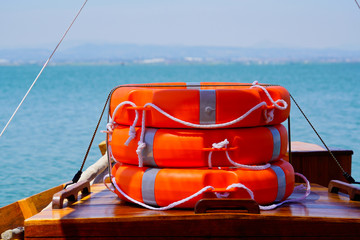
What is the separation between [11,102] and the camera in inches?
1081

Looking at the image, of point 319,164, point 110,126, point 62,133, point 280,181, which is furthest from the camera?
point 62,133

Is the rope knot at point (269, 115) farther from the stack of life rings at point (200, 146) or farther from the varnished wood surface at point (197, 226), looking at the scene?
the varnished wood surface at point (197, 226)

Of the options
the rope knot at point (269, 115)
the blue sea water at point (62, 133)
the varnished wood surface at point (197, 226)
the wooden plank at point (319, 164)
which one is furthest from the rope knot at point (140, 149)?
the blue sea water at point (62, 133)

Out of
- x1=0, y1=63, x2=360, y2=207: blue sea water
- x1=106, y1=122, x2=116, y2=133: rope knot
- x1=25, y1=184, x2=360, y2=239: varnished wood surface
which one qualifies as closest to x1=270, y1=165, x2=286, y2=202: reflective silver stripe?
x1=25, y1=184, x2=360, y2=239: varnished wood surface

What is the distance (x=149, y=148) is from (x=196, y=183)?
287 mm

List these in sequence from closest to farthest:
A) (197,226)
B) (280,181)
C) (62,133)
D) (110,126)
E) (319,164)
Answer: (197,226)
(280,181)
(110,126)
(319,164)
(62,133)

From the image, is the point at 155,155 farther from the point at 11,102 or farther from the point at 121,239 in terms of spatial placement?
the point at 11,102

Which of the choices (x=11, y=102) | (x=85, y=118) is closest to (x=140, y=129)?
(x=85, y=118)

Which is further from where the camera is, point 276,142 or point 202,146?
point 276,142

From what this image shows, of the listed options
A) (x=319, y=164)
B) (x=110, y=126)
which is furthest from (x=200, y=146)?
(x=319, y=164)

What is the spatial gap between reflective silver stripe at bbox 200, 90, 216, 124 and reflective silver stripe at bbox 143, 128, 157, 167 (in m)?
0.25

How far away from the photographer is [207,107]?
2.85 m

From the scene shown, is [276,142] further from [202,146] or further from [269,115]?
[202,146]

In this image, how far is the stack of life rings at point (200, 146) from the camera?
2.85 metres
